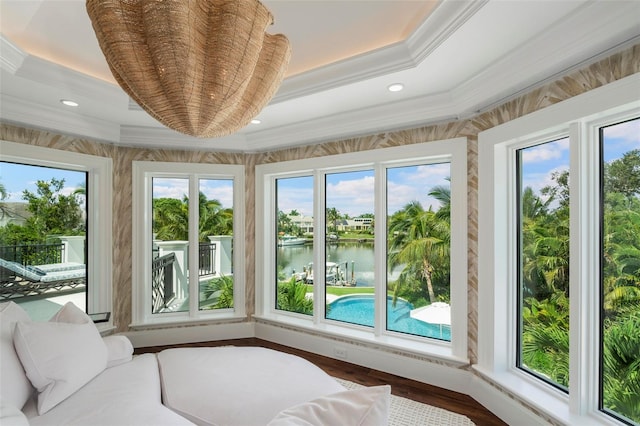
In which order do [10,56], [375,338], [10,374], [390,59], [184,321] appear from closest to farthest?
[10,374] → [10,56] → [390,59] → [375,338] → [184,321]

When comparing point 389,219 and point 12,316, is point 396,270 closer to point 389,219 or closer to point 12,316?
point 389,219

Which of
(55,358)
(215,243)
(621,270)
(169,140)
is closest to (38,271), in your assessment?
(215,243)

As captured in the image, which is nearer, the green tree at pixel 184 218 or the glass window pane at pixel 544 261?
the glass window pane at pixel 544 261

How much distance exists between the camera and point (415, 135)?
3064 millimetres

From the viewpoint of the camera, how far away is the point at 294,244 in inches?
160

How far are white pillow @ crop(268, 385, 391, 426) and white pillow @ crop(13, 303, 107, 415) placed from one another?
1.43 metres

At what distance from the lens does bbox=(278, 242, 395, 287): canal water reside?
3.52 m

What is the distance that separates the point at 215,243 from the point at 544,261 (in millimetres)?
3382

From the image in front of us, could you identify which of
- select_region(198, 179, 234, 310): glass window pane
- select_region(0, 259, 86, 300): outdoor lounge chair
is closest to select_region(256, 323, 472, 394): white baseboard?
select_region(198, 179, 234, 310): glass window pane

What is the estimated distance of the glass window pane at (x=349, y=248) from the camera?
353 centimetres

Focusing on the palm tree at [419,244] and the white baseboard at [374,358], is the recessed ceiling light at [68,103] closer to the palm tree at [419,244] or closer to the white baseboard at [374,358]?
the white baseboard at [374,358]

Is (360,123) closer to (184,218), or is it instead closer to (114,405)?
(184,218)

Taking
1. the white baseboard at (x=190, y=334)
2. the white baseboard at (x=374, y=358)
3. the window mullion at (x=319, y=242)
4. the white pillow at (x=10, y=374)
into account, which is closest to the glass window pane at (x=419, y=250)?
the white baseboard at (x=374, y=358)

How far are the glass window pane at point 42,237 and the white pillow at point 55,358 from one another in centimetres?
176
